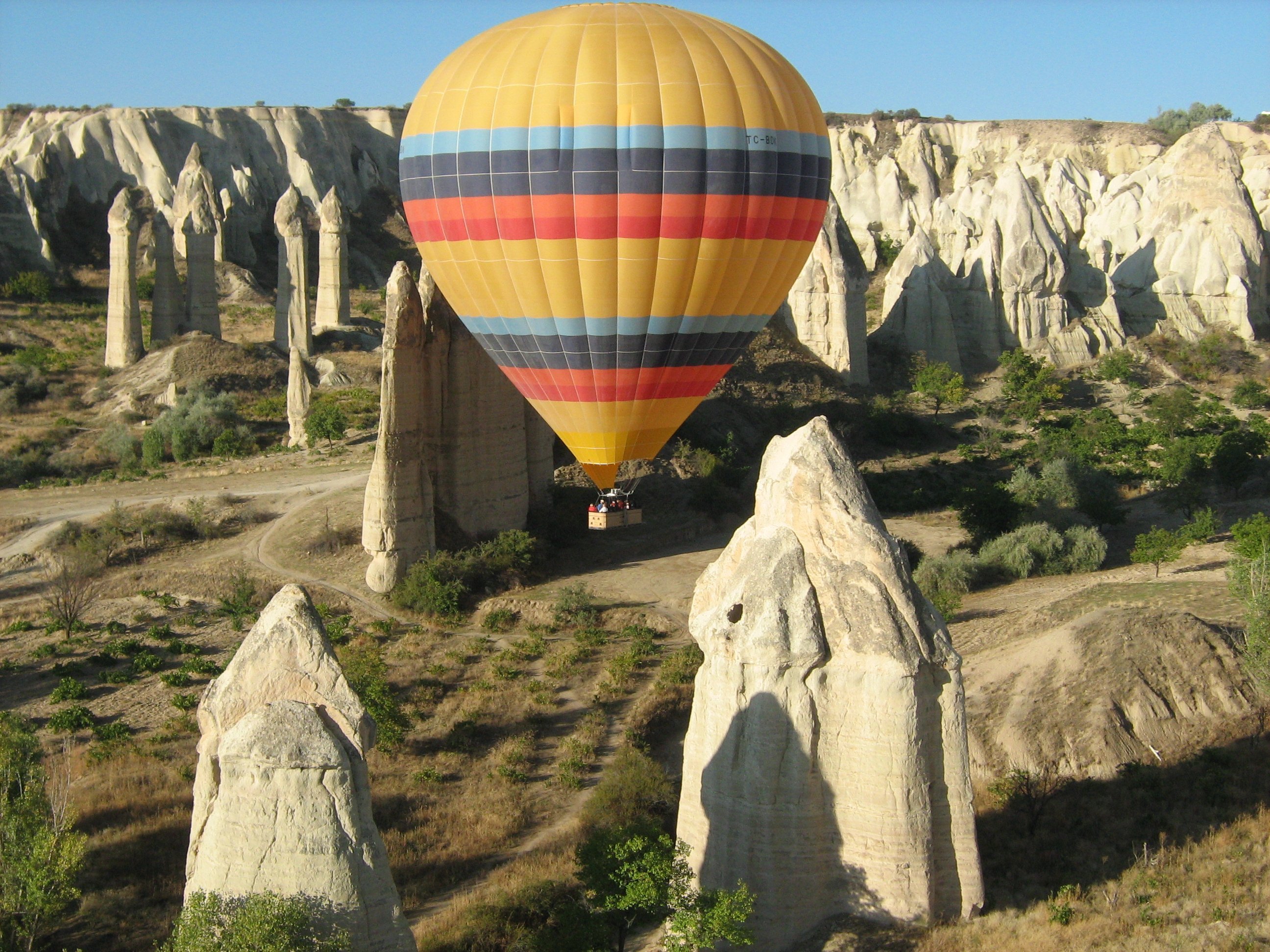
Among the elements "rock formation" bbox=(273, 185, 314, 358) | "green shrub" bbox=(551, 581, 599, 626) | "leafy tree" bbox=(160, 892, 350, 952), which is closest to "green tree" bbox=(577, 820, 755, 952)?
"leafy tree" bbox=(160, 892, 350, 952)

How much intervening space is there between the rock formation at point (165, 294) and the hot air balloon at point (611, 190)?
2696cm

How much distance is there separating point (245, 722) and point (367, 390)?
31.2m

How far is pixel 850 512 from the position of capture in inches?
435

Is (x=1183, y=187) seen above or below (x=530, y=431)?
above

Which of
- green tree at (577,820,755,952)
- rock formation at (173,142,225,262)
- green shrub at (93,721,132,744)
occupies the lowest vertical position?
green shrub at (93,721,132,744)

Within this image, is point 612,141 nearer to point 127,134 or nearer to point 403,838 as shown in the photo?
point 403,838

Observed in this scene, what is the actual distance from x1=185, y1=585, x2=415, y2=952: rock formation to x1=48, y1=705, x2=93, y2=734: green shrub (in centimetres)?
988

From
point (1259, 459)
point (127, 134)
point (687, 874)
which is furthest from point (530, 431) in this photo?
point (127, 134)

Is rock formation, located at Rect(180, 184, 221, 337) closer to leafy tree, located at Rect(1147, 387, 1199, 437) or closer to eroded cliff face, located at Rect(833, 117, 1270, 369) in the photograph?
eroded cliff face, located at Rect(833, 117, 1270, 369)

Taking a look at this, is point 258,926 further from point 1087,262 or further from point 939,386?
point 1087,262

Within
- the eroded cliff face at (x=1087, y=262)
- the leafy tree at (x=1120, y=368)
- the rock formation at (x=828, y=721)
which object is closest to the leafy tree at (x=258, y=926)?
the rock formation at (x=828, y=721)

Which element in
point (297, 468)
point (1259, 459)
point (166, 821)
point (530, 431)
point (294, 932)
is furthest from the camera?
point (1259, 459)

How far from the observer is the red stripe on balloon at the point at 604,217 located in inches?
706

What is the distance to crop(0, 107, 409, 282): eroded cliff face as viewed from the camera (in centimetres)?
5953
